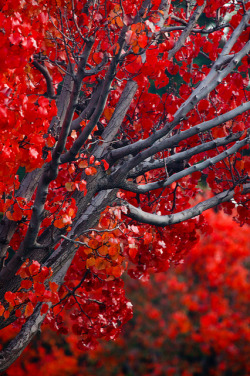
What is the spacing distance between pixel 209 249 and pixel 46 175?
10.8 m

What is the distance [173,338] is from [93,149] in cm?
942

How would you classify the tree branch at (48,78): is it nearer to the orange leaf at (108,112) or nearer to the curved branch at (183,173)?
the orange leaf at (108,112)

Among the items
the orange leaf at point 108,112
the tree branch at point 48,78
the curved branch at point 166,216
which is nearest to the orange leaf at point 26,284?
the curved branch at point 166,216

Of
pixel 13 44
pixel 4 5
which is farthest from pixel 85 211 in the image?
pixel 4 5

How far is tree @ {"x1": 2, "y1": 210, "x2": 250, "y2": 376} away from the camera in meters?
12.0

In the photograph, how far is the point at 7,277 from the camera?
155 inches

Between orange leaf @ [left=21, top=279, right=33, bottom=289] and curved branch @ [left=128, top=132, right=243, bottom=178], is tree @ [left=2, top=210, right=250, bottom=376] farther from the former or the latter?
curved branch @ [left=128, top=132, right=243, bottom=178]

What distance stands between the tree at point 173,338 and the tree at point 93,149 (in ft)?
24.1

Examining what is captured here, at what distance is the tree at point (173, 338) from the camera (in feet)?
39.2

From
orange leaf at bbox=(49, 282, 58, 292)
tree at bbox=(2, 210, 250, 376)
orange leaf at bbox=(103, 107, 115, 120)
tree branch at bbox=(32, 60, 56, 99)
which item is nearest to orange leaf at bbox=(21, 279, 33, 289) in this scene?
orange leaf at bbox=(49, 282, 58, 292)

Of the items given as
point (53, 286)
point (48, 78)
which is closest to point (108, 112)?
point (48, 78)

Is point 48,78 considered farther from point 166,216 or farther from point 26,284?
point 26,284

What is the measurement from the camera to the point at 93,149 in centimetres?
435

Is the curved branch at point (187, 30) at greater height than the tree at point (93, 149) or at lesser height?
greater
